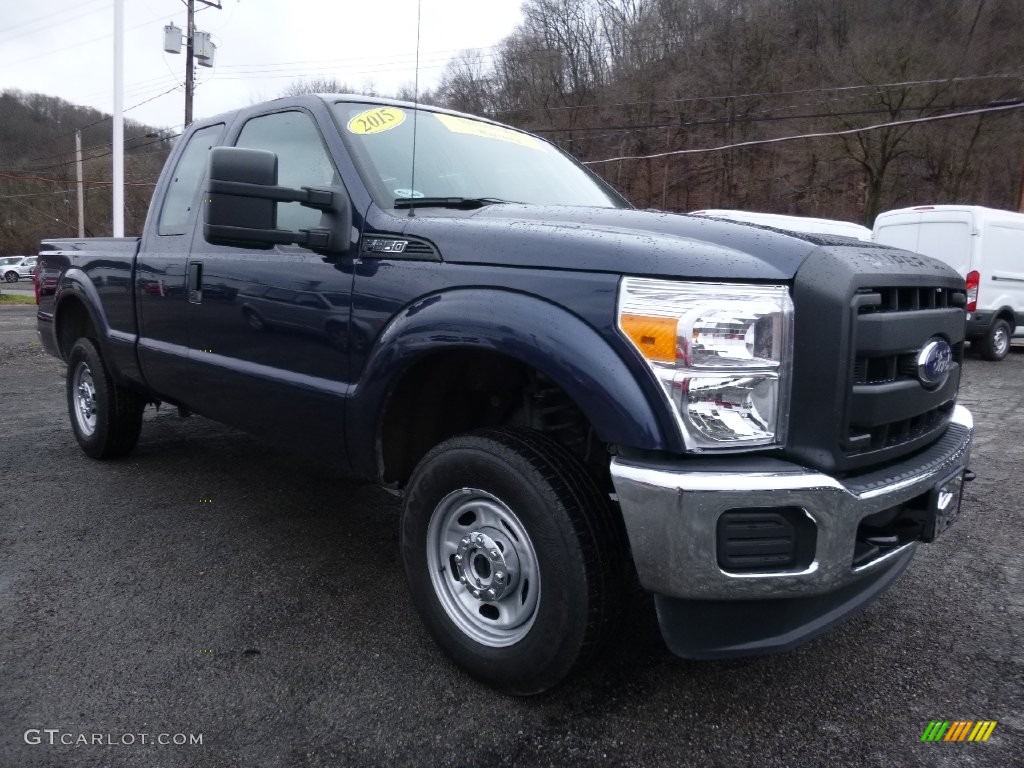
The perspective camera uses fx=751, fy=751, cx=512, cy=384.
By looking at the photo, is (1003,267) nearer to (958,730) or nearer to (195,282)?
(958,730)

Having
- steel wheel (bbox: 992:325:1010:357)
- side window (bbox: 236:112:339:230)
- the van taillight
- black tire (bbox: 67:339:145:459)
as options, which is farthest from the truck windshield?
steel wheel (bbox: 992:325:1010:357)

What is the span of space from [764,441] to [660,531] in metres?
0.36

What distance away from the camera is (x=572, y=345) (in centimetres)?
203

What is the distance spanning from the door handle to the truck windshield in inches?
41.5

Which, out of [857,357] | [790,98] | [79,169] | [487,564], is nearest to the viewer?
[857,357]

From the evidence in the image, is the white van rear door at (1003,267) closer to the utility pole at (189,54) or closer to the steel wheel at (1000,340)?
the steel wheel at (1000,340)

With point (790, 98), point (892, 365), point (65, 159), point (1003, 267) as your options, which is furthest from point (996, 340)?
point (65, 159)

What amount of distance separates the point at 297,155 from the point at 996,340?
40.2ft

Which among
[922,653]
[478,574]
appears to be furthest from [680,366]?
[922,653]

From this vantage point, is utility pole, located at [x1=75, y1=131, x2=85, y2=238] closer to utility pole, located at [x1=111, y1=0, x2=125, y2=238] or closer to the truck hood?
utility pole, located at [x1=111, y1=0, x2=125, y2=238]

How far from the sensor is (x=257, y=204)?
2.63m

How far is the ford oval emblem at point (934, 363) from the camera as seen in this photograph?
218 centimetres

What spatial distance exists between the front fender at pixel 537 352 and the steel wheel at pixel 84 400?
3168 mm

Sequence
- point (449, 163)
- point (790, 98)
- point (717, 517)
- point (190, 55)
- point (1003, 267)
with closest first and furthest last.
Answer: point (717, 517), point (449, 163), point (1003, 267), point (190, 55), point (790, 98)
